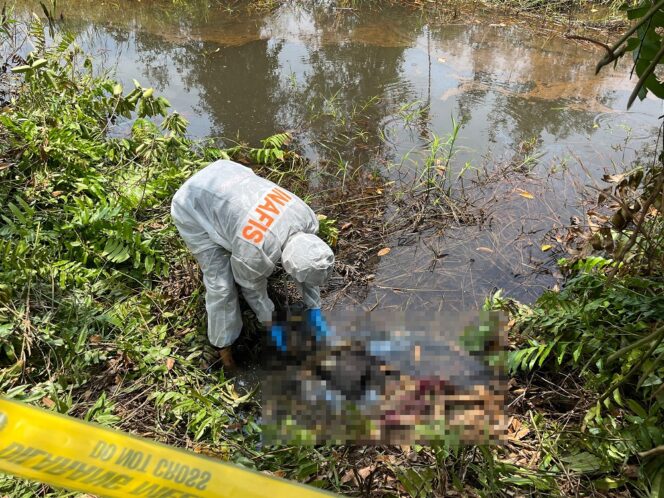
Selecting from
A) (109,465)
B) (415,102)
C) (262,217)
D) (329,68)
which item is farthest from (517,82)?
(109,465)

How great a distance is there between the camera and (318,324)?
2381 mm

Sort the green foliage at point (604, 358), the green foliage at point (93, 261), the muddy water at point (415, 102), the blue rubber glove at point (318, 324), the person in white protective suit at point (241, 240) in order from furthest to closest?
1. the muddy water at point (415, 102)
2. the green foliage at point (93, 261)
3. the person in white protective suit at point (241, 240)
4. the blue rubber glove at point (318, 324)
5. the green foliage at point (604, 358)

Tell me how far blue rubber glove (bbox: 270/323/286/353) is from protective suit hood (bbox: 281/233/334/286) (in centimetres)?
26

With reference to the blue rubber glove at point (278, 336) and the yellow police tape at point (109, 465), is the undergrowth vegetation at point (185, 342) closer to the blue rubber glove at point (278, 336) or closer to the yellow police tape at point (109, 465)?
the blue rubber glove at point (278, 336)

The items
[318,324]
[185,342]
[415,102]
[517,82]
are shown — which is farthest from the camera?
[517,82]

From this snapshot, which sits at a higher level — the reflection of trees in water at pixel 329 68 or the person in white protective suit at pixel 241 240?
the reflection of trees in water at pixel 329 68

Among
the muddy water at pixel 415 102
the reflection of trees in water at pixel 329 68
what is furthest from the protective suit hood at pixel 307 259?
the reflection of trees in water at pixel 329 68

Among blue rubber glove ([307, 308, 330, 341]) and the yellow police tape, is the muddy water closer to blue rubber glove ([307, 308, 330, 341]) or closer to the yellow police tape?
blue rubber glove ([307, 308, 330, 341])

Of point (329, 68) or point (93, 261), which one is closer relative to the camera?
point (93, 261)

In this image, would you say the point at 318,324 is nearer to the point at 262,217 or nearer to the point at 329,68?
the point at 262,217

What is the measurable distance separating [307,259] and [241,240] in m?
0.38

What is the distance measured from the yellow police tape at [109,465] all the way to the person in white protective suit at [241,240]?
1.28 metres

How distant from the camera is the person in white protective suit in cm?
252

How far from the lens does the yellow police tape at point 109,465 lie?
1.17 meters
